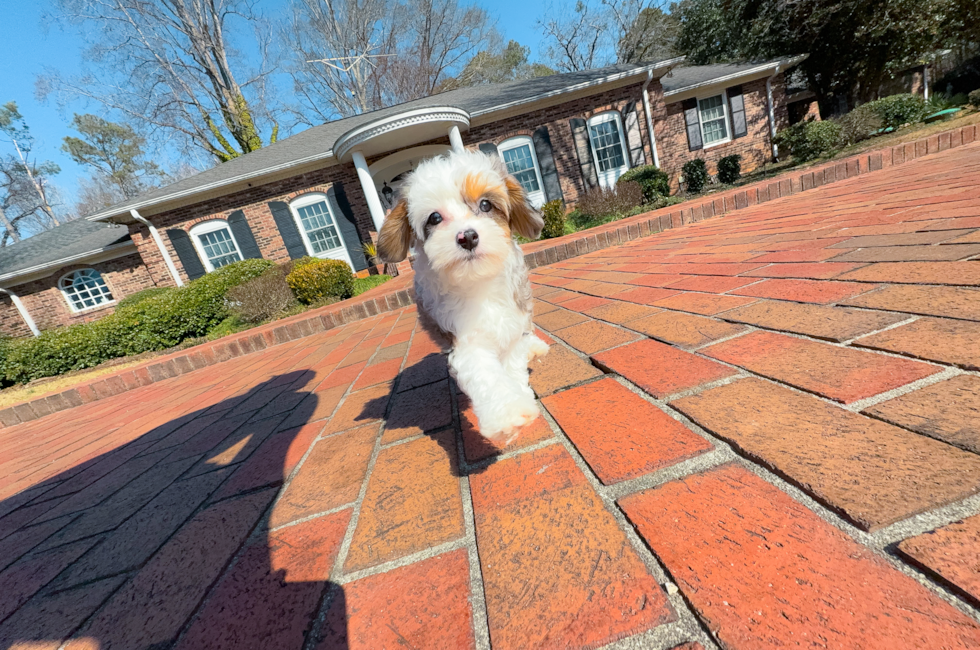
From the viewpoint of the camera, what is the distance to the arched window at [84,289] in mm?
15789

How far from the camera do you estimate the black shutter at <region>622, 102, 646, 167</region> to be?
13.8 metres

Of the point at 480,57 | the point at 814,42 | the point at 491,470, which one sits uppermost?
the point at 480,57

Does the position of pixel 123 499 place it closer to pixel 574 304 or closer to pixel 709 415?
pixel 709 415

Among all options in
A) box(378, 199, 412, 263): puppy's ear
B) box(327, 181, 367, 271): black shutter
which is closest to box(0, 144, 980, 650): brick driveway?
box(378, 199, 412, 263): puppy's ear

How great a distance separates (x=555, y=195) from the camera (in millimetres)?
13766

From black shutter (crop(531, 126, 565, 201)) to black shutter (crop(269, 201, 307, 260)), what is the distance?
849 centimetres

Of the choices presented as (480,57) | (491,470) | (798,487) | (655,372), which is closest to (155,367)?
(491,470)

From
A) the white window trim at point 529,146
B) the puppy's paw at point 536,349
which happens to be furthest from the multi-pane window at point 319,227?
the puppy's paw at point 536,349

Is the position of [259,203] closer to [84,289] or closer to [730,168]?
[84,289]

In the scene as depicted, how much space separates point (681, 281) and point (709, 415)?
1864 mm

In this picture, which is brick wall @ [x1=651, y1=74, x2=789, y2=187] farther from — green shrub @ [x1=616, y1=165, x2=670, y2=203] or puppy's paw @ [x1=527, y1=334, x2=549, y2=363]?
puppy's paw @ [x1=527, y1=334, x2=549, y2=363]

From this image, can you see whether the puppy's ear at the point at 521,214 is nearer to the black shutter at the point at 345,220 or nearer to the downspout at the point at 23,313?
the black shutter at the point at 345,220

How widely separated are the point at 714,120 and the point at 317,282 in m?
17.5

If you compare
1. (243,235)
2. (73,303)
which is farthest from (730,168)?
(73,303)
